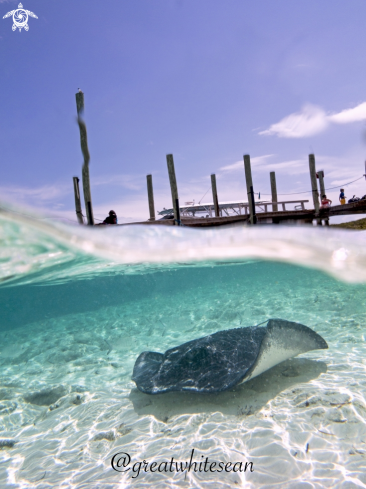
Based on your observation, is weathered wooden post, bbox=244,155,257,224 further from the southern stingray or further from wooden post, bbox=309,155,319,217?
the southern stingray

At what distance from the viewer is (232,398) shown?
200 inches

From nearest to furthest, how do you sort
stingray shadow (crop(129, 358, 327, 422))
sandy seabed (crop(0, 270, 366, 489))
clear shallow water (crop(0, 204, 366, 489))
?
sandy seabed (crop(0, 270, 366, 489))
clear shallow water (crop(0, 204, 366, 489))
stingray shadow (crop(129, 358, 327, 422))

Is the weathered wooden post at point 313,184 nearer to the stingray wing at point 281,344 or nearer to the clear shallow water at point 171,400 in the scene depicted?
the clear shallow water at point 171,400

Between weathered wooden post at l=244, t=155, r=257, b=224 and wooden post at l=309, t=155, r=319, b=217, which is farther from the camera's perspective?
wooden post at l=309, t=155, r=319, b=217

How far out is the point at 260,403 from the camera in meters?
4.91

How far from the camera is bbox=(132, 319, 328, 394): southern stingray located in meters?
4.74

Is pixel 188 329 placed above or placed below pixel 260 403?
below

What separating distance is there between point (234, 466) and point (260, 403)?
1.31 meters

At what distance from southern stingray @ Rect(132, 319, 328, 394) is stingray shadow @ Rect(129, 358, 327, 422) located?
0.48 meters

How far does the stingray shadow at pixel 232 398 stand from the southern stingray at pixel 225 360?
0.48 meters

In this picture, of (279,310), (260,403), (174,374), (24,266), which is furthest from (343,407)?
(24,266)

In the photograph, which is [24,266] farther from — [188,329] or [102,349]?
[188,329]

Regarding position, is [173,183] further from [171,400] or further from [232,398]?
[232,398]

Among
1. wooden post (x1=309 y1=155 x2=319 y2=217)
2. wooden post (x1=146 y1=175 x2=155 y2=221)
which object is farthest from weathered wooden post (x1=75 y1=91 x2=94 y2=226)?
wooden post (x1=309 y1=155 x2=319 y2=217)
